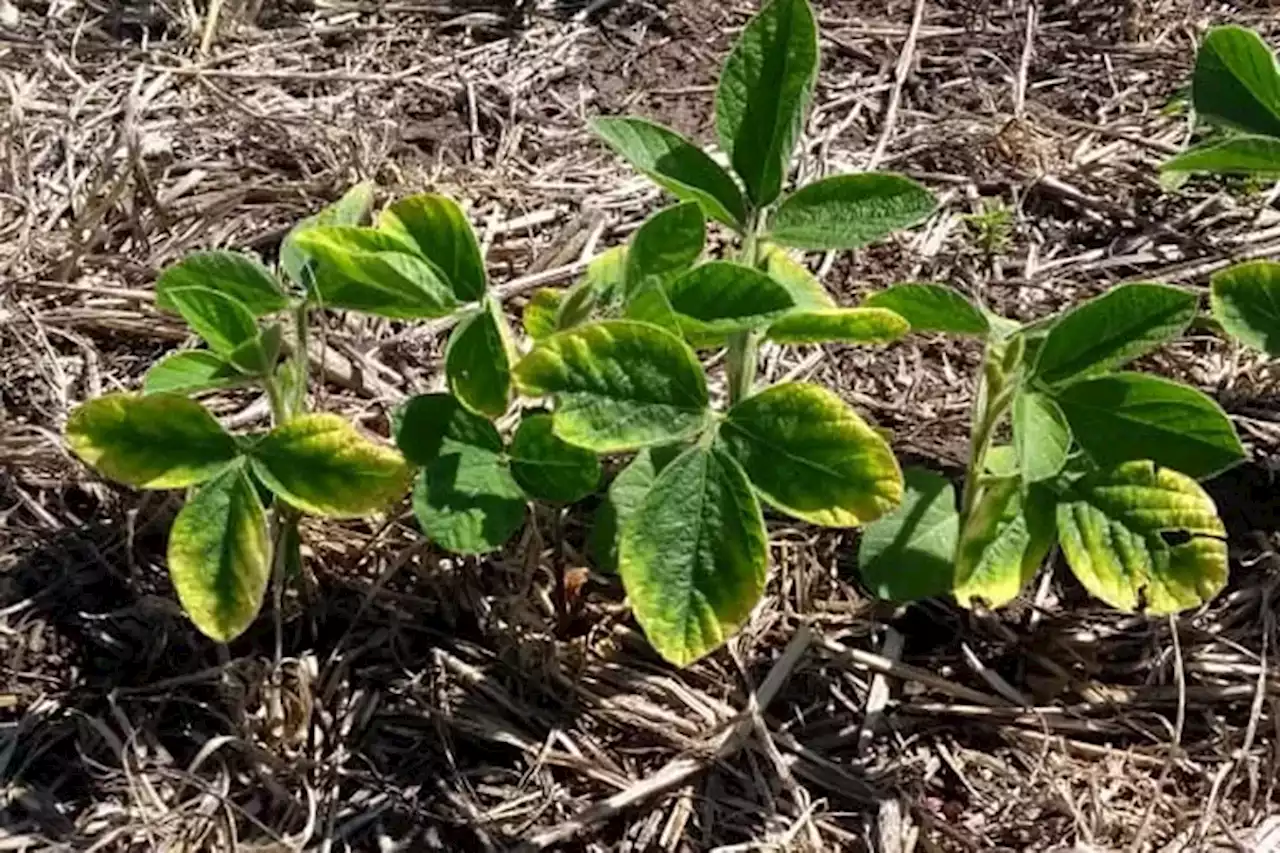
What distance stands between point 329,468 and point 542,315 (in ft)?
0.68

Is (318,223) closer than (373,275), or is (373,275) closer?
(373,275)

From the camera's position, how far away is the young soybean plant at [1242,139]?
1.41 m

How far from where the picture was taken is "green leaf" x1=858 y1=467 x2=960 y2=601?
4.54 ft

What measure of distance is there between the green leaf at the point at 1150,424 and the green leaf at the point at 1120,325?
2cm

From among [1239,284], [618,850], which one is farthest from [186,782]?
[1239,284]

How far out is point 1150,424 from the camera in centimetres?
129

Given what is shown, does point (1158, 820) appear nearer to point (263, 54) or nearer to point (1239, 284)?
point (1239, 284)

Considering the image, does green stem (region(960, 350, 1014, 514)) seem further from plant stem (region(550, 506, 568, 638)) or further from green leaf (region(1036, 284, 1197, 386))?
plant stem (region(550, 506, 568, 638))

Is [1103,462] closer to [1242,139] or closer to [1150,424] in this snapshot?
[1150,424]

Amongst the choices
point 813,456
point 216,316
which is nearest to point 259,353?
point 216,316

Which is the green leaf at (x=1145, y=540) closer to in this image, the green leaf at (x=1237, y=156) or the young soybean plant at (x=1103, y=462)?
the young soybean plant at (x=1103, y=462)

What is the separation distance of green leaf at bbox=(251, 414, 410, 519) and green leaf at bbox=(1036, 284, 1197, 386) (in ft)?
1.62

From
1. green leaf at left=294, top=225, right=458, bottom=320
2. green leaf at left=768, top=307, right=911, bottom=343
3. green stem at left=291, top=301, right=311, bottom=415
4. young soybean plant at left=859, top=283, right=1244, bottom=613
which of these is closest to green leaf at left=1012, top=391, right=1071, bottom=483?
young soybean plant at left=859, top=283, right=1244, bottom=613

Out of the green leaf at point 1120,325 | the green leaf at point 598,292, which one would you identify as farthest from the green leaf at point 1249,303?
the green leaf at point 598,292
